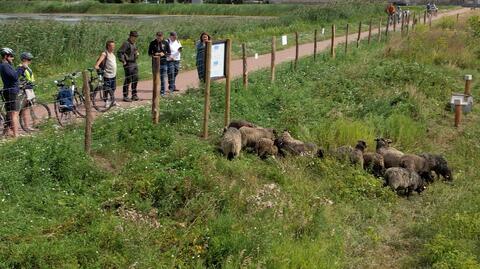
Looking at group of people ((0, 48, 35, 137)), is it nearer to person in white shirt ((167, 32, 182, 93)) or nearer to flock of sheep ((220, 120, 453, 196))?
flock of sheep ((220, 120, 453, 196))

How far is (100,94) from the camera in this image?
13234 millimetres

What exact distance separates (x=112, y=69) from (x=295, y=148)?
16.3ft

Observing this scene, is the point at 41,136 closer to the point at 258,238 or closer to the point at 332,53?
the point at 258,238

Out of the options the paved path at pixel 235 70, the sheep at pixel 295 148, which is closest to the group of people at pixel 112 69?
the paved path at pixel 235 70

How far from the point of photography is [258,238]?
7.17 metres

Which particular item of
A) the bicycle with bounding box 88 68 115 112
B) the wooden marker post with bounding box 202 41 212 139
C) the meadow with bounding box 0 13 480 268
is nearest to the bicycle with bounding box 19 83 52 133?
the meadow with bounding box 0 13 480 268

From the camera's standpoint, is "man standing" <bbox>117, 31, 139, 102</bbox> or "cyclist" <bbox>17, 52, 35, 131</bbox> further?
"man standing" <bbox>117, 31, 139, 102</bbox>

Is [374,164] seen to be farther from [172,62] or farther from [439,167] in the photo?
[172,62]

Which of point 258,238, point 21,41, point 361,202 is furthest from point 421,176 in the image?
point 21,41

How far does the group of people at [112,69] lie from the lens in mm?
10547

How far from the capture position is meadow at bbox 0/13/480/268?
682cm

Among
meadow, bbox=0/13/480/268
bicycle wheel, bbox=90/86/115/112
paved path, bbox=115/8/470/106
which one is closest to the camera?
meadow, bbox=0/13/480/268

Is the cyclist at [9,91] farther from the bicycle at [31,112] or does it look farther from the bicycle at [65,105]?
the bicycle at [65,105]

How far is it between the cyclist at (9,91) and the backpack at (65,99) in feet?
3.23
